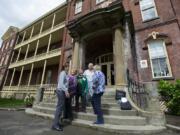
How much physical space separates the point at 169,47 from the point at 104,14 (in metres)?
4.60

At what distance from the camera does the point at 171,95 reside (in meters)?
6.43

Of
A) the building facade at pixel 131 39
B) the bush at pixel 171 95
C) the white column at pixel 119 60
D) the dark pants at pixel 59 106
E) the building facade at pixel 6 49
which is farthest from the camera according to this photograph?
the building facade at pixel 6 49

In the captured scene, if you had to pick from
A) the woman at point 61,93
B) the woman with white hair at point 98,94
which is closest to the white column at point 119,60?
the woman with white hair at point 98,94

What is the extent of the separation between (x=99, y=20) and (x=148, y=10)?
4.58 m

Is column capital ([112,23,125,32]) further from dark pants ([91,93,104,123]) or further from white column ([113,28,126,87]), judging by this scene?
dark pants ([91,93,104,123])

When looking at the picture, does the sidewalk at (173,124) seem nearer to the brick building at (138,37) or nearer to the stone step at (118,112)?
the stone step at (118,112)

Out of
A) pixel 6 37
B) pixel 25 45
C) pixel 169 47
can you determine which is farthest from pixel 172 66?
pixel 6 37

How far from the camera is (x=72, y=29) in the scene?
966 cm

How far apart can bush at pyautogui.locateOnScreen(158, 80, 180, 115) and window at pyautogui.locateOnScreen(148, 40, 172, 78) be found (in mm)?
1635

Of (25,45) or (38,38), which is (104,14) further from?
(25,45)

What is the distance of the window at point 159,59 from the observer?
27.4ft

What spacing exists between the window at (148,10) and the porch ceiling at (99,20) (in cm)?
306

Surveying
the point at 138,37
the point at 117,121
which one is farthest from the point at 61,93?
the point at 138,37

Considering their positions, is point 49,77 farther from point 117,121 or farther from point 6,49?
point 117,121
